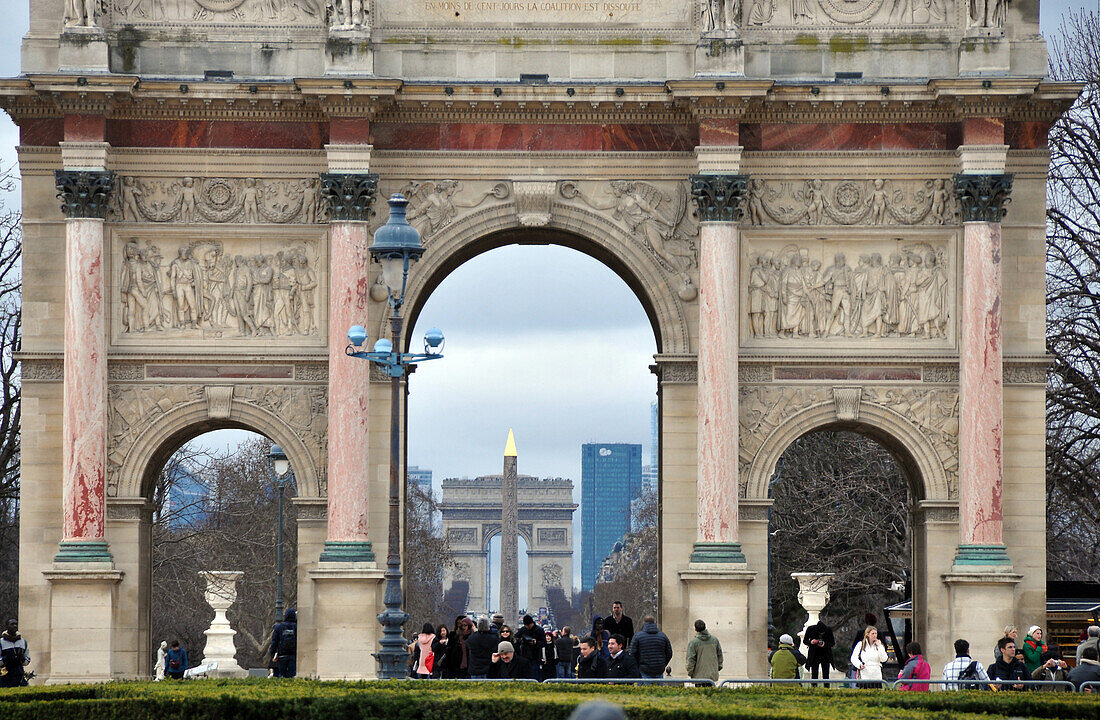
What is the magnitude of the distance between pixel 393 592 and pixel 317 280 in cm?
1116

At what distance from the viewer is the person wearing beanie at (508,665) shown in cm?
2925

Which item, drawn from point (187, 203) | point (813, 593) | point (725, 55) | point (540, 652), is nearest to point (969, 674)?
point (540, 652)

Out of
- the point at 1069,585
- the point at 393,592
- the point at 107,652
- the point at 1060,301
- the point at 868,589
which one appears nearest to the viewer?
the point at 393,592

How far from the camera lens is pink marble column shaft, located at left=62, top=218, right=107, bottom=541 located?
35.6 meters

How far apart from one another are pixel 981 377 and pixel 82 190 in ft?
54.3

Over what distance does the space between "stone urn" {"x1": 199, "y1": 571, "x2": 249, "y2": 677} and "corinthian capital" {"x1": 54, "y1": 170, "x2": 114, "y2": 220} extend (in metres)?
7.06

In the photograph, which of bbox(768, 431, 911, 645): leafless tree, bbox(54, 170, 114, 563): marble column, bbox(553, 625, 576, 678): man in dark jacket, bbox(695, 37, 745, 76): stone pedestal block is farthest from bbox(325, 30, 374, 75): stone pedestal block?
bbox(768, 431, 911, 645): leafless tree

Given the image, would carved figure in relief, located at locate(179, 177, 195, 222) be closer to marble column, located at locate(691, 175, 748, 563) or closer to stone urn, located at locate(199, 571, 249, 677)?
stone urn, located at locate(199, 571, 249, 677)

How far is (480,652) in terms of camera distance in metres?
30.6

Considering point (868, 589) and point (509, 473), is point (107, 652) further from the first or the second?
point (509, 473)

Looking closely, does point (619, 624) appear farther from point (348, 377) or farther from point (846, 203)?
point (846, 203)

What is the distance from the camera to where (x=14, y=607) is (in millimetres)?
59594

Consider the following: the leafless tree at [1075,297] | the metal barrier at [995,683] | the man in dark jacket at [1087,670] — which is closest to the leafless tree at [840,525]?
the leafless tree at [1075,297]

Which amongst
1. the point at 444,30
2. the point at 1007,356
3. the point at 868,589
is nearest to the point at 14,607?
the point at 868,589
